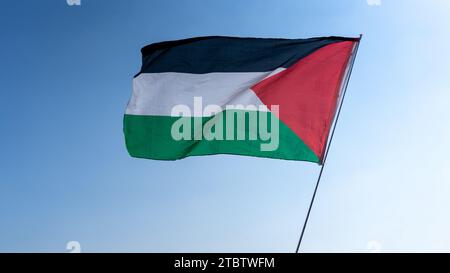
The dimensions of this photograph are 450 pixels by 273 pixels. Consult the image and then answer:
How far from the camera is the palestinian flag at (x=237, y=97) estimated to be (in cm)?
1314

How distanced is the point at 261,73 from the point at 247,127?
154 centimetres

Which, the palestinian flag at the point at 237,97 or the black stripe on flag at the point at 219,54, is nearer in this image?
the palestinian flag at the point at 237,97

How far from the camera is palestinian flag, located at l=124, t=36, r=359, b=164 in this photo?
13.1 metres

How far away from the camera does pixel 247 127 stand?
44.1 ft

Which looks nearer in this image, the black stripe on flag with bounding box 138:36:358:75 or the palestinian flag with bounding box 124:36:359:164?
the palestinian flag with bounding box 124:36:359:164

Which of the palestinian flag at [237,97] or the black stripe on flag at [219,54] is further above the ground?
the black stripe on flag at [219,54]

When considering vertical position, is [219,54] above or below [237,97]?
above

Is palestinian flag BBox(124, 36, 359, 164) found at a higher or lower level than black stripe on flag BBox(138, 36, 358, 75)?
lower

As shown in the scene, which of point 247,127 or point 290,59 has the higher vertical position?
point 290,59

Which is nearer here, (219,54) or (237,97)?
(237,97)

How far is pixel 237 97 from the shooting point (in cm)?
1380
